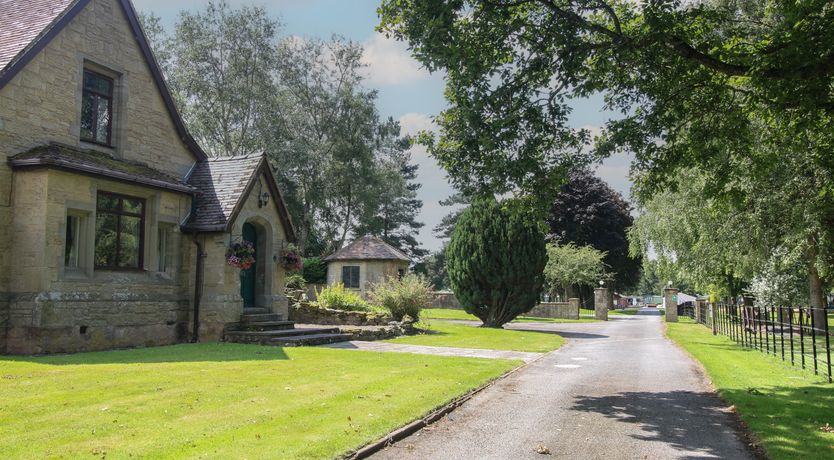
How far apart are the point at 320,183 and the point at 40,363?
3731 cm

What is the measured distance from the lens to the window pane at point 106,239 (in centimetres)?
1571

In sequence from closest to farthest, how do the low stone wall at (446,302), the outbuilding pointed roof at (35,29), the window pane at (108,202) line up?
the outbuilding pointed roof at (35,29)
the window pane at (108,202)
the low stone wall at (446,302)

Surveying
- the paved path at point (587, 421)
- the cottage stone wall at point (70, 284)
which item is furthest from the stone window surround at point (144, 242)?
the paved path at point (587, 421)

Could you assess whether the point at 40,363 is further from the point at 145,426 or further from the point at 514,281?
the point at 514,281

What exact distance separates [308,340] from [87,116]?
8.50 meters

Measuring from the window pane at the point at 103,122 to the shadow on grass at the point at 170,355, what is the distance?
19.4ft

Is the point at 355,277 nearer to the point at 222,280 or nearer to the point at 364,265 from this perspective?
the point at 364,265

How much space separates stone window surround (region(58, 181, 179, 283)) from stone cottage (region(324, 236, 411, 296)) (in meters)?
20.9

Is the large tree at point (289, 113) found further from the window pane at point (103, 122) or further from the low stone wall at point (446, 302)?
the window pane at point (103, 122)

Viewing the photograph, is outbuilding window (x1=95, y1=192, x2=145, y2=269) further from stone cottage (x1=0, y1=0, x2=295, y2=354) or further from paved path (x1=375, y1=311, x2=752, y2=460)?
paved path (x1=375, y1=311, x2=752, y2=460)

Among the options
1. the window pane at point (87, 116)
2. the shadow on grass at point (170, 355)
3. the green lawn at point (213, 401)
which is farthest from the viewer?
the window pane at point (87, 116)

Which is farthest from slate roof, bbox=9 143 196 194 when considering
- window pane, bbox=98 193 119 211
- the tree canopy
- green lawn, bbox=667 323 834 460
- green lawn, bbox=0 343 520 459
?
the tree canopy

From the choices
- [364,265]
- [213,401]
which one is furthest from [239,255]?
[364,265]

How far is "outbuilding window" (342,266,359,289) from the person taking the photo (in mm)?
38969
